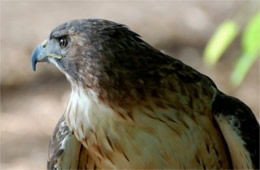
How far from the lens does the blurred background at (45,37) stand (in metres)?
7.25

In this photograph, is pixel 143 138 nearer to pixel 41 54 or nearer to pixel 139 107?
pixel 139 107

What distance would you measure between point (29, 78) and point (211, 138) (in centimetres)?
517

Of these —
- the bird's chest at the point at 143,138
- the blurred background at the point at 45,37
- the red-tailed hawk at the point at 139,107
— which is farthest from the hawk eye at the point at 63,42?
the blurred background at the point at 45,37

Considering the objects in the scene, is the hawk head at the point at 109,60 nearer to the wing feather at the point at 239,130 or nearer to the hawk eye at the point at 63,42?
the hawk eye at the point at 63,42

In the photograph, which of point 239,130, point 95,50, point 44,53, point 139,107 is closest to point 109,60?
point 95,50

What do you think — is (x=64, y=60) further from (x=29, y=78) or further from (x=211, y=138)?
(x=29, y=78)

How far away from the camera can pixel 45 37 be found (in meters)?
8.51

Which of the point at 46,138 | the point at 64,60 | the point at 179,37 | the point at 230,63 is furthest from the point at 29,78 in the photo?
the point at 64,60

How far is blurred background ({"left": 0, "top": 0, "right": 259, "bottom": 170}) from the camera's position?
23.8 feet

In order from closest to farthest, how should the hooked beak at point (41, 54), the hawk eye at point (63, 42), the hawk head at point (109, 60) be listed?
1. the hawk head at point (109, 60)
2. the hawk eye at point (63, 42)
3. the hooked beak at point (41, 54)

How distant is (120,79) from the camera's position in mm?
3000

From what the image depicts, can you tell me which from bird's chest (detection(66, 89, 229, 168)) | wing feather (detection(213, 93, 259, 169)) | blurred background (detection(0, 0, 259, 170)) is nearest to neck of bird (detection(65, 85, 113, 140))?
bird's chest (detection(66, 89, 229, 168))

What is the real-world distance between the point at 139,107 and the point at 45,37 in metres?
5.61

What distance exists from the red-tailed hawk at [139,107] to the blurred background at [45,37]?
354 centimetres
